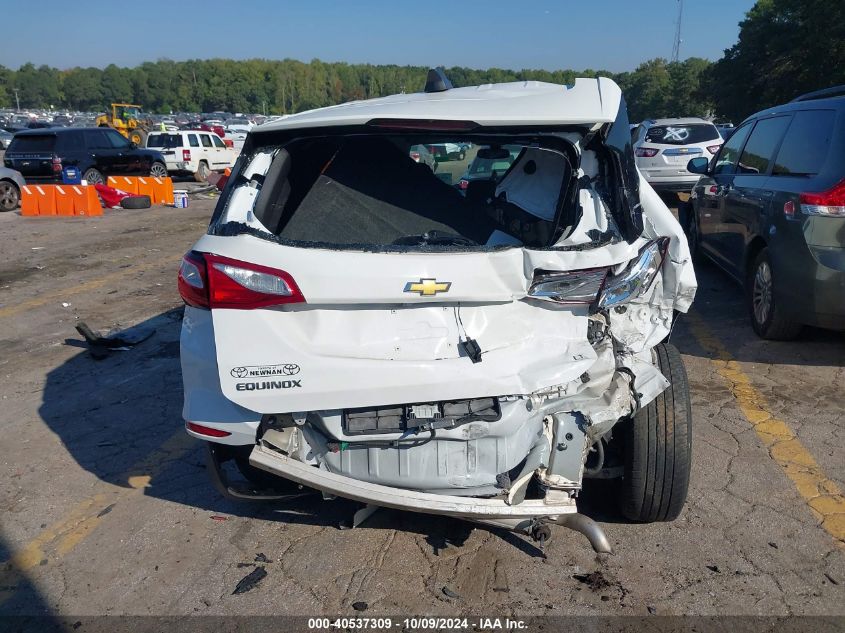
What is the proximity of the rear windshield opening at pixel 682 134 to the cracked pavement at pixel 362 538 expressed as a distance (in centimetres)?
1057

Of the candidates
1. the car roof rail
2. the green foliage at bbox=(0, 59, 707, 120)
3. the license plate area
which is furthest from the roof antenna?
the green foliage at bbox=(0, 59, 707, 120)

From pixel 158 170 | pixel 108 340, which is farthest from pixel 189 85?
pixel 108 340

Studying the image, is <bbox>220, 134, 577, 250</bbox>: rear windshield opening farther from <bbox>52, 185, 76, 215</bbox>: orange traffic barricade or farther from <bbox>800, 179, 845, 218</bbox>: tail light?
<bbox>52, 185, 76, 215</bbox>: orange traffic barricade

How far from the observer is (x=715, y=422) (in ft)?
15.1

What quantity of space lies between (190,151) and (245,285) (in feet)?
79.5

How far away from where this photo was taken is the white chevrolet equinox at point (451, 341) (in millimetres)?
2662

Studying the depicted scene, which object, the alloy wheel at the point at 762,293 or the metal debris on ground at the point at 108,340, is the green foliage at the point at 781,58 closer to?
the alloy wheel at the point at 762,293

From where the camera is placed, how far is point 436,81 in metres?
3.93

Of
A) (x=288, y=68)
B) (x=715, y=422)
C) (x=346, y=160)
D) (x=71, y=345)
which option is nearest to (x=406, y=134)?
(x=346, y=160)

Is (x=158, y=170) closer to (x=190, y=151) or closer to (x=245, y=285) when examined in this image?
Answer: (x=190, y=151)

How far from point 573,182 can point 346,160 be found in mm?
1120

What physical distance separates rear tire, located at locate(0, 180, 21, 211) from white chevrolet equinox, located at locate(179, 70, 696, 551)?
16.6m

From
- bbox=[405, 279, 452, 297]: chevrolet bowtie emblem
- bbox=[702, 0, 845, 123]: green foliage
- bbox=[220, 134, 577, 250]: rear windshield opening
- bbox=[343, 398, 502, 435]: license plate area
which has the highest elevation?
bbox=[702, 0, 845, 123]: green foliage

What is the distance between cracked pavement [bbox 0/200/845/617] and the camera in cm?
296
